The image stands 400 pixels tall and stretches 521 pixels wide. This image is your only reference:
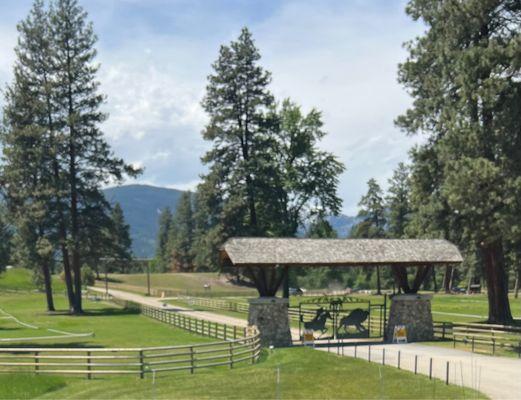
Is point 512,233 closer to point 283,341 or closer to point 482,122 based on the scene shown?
point 482,122

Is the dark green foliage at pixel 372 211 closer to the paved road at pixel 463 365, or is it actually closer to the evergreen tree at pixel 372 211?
the evergreen tree at pixel 372 211

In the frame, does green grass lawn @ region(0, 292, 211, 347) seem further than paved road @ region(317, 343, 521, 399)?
Yes

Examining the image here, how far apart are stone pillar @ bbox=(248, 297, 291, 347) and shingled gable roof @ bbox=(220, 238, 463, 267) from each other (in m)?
1.95

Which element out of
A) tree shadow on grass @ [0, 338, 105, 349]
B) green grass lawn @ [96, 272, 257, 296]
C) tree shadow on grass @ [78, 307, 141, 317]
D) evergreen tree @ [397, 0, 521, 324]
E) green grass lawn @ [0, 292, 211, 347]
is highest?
evergreen tree @ [397, 0, 521, 324]

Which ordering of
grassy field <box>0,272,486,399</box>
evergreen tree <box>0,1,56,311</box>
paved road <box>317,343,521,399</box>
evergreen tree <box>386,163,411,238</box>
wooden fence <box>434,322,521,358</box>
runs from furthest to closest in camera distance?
evergreen tree <box>386,163,411,238</box> → evergreen tree <box>0,1,56,311</box> → wooden fence <box>434,322,521,358</box> → paved road <box>317,343,521,399</box> → grassy field <box>0,272,486,399</box>

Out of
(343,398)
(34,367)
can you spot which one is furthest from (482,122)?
(34,367)

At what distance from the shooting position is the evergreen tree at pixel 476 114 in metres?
32.3

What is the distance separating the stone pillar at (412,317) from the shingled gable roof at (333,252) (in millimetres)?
2003

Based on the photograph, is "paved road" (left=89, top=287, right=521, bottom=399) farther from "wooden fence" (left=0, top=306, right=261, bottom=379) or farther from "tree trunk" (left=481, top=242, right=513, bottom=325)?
"tree trunk" (left=481, top=242, right=513, bottom=325)

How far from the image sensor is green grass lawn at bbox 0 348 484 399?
19.0 metres

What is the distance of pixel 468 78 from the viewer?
110 ft

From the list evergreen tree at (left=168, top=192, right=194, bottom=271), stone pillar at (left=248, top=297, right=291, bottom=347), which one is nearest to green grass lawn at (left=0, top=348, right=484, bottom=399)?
stone pillar at (left=248, top=297, right=291, bottom=347)

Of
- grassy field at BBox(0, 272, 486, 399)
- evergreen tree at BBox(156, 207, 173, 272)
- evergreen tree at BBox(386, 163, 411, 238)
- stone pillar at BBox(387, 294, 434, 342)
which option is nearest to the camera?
grassy field at BBox(0, 272, 486, 399)

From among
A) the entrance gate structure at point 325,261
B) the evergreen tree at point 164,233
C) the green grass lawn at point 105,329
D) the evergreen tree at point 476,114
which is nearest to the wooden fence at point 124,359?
the entrance gate structure at point 325,261
